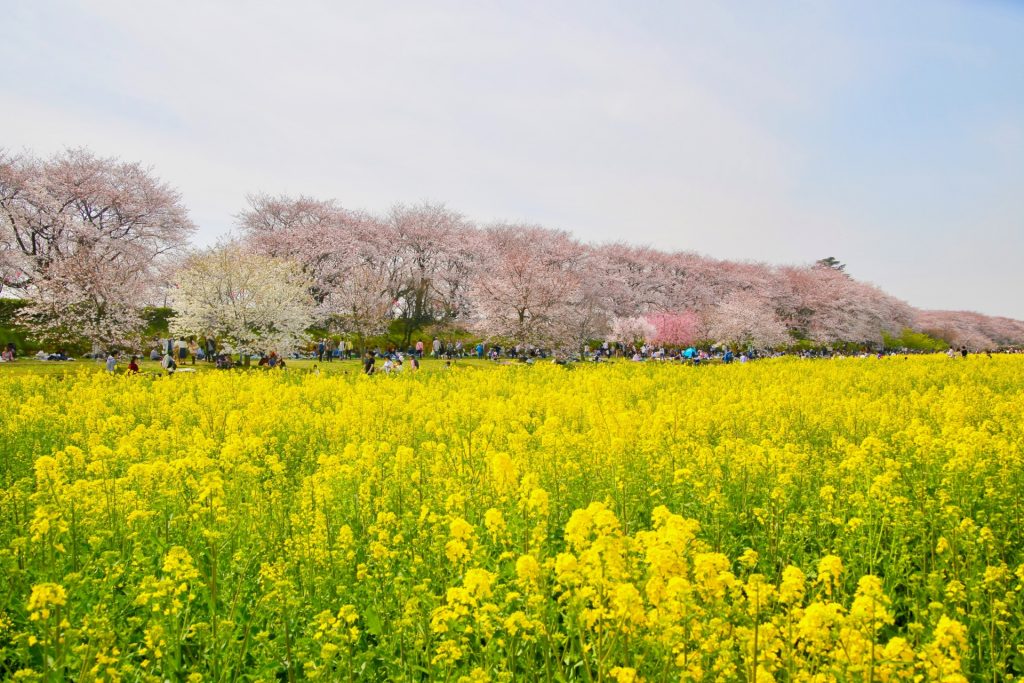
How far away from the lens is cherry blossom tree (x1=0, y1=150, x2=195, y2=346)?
3416cm

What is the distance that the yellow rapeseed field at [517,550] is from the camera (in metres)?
3.23

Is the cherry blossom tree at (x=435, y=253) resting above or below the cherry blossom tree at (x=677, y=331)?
above

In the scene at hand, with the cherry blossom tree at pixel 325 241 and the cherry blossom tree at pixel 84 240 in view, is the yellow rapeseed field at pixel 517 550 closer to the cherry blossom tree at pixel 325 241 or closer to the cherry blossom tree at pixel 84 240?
the cherry blossom tree at pixel 84 240

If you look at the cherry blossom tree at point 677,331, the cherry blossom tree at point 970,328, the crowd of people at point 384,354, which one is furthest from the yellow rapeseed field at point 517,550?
the cherry blossom tree at point 970,328

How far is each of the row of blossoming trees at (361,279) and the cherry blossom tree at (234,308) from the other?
0.24 feet

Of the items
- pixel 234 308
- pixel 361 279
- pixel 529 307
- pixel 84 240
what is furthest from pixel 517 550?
pixel 84 240

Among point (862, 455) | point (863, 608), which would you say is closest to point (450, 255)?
point (862, 455)

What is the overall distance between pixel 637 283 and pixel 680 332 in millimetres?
12694

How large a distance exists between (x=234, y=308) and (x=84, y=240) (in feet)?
66.3

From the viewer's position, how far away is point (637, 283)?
76.5 meters

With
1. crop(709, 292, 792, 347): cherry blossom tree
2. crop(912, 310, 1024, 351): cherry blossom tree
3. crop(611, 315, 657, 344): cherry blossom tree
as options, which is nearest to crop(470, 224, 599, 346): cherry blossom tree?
crop(611, 315, 657, 344): cherry blossom tree

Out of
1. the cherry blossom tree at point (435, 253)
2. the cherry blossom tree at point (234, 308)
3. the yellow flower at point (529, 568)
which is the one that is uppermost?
the cherry blossom tree at point (435, 253)

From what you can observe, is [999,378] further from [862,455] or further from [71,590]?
[71,590]

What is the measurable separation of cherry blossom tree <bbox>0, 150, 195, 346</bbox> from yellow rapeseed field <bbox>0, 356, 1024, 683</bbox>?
25.6m
